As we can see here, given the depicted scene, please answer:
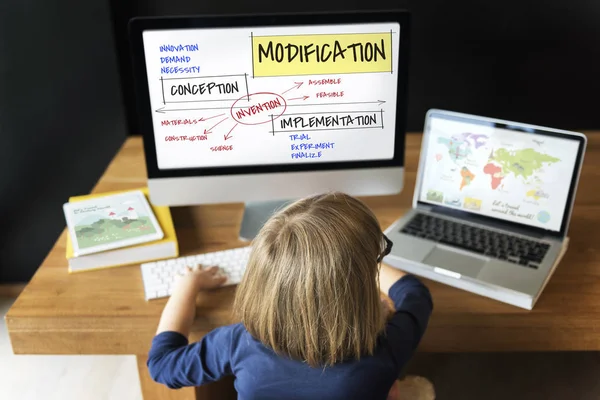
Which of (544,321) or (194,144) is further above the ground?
(194,144)

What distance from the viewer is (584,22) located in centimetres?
188

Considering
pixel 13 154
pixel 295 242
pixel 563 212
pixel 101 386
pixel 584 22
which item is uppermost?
pixel 584 22

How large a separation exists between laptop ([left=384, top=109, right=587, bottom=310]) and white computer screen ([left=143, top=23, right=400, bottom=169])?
0.15 metres

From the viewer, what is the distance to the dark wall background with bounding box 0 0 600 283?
73.3 inches

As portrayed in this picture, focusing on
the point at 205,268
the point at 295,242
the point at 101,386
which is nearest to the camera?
the point at 295,242

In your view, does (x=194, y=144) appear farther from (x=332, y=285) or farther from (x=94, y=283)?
(x=332, y=285)

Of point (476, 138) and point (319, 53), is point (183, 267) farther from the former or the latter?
point (476, 138)

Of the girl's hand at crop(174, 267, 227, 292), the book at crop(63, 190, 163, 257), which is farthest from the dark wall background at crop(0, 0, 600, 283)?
the girl's hand at crop(174, 267, 227, 292)

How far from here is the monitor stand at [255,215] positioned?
133cm

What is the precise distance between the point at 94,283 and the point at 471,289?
72cm

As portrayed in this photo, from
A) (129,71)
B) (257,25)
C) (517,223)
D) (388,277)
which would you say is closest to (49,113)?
(129,71)

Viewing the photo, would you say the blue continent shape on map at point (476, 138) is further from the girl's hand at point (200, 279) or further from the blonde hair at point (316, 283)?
the girl's hand at point (200, 279)

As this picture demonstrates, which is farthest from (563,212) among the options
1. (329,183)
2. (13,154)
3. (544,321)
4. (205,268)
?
(13,154)

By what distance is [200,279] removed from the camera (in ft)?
3.75
